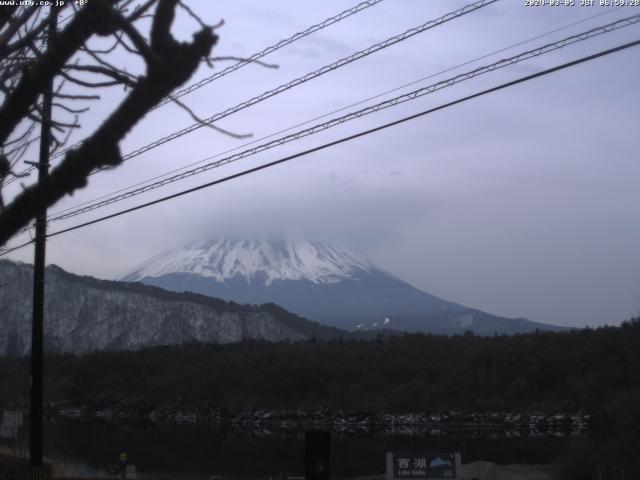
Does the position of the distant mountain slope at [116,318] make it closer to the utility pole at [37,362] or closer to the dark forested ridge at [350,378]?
the dark forested ridge at [350,378]

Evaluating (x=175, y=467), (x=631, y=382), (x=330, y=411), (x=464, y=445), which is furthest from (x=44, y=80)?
(x=330, y=411)

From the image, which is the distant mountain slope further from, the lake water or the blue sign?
the blue sign

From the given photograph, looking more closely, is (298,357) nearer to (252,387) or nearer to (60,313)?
(252,387)

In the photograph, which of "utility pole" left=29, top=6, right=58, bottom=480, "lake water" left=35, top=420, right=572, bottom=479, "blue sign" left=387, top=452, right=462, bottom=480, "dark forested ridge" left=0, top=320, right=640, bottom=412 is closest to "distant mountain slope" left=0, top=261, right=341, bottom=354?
"dark forested ridge" left=0, top=320, right=640, bottom=412

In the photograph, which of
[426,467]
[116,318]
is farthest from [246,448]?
[116,318]

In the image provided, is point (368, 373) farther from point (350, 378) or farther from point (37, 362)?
Result: point (37, 362)

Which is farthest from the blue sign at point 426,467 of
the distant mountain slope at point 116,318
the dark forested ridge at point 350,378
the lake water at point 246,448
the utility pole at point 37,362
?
the distant mountain slope at point 116,318
